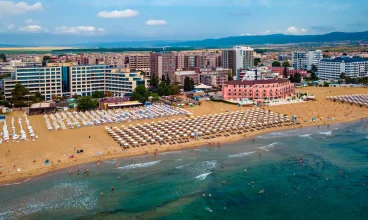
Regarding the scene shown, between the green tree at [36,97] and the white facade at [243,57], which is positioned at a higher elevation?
the white facade at [243,57]

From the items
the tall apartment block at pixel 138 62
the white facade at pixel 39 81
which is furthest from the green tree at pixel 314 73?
the white facade at pixel 39 81

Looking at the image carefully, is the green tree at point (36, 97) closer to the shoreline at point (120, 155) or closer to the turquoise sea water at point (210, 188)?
the shoreline at point (120, 155)

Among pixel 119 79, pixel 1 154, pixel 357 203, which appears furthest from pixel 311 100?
pixel 1 154

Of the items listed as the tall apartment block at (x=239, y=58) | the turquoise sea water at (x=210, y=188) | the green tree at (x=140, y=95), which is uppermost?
the tall apartment block at (x=239, y=58)

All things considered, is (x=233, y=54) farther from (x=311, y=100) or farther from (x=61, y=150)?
(x=61, y=150)

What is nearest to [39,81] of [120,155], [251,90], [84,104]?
[84,104]
